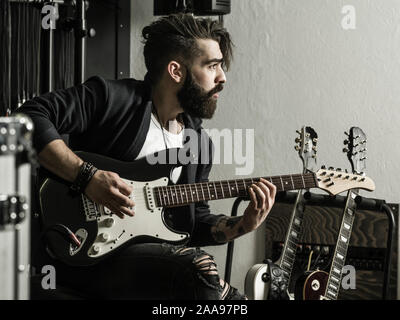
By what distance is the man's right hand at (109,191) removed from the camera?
165 cm

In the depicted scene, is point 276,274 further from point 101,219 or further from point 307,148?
point 101,219

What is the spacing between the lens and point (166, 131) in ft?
6.37

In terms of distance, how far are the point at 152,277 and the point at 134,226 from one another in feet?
0.55

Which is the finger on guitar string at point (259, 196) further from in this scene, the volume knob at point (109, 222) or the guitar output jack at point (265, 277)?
the volume knob at point (109, 222)

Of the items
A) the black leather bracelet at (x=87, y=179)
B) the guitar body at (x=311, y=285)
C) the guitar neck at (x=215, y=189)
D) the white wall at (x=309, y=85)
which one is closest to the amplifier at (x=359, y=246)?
the white wall at (x=309, y=85)

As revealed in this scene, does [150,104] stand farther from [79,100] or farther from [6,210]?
[6,210]

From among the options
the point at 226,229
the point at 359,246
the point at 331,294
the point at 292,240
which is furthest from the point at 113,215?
the point at 359,246

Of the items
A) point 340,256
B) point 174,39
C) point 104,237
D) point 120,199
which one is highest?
point 174,39

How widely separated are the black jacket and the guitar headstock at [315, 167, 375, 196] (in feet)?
1.31

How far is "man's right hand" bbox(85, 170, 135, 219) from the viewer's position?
1.65 m

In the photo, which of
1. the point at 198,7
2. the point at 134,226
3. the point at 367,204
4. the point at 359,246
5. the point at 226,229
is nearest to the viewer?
the point at 134,226

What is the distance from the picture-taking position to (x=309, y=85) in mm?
2695

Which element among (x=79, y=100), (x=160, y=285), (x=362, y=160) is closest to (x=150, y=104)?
(x=79, y=100)

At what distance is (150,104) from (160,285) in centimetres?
56
